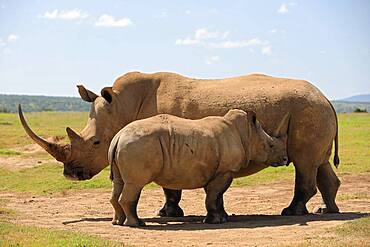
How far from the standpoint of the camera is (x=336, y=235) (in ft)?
→ 33.4

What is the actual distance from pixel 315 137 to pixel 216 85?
6.52 ft

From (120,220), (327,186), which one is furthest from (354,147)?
(120,220)

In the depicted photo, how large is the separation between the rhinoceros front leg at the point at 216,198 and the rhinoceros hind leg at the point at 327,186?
237 cm

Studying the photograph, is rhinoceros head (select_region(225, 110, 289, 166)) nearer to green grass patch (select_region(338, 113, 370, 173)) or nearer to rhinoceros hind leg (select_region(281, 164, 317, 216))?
rhinoceros hind leg (select_region(281, 164, 317, 216))

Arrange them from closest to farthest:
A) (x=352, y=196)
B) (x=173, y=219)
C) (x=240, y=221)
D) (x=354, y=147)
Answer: (x=240, y=221)
(x=173, y=219)
(x=352, y=196)
(x=354, y=147)

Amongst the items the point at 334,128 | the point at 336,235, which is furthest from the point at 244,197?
the point at 336,235

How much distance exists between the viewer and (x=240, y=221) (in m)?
12.7

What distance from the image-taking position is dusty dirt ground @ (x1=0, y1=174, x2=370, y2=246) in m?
10.5

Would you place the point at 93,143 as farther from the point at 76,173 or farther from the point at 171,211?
the point at 171,211

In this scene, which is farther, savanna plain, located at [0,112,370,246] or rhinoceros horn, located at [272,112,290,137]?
rhinoceros horn, located at [272,112,290,137]

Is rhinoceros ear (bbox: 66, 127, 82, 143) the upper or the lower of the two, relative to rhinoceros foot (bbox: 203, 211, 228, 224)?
upper

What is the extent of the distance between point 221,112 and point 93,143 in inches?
93.2

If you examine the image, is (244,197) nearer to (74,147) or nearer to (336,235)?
A: (74,147)

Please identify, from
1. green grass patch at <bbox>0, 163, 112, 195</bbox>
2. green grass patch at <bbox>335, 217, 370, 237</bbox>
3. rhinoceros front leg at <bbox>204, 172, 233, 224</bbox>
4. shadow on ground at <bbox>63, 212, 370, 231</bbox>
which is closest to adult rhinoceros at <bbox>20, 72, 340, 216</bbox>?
shadow on ground at <bbox>63, 212, 370, 231</bbox>
